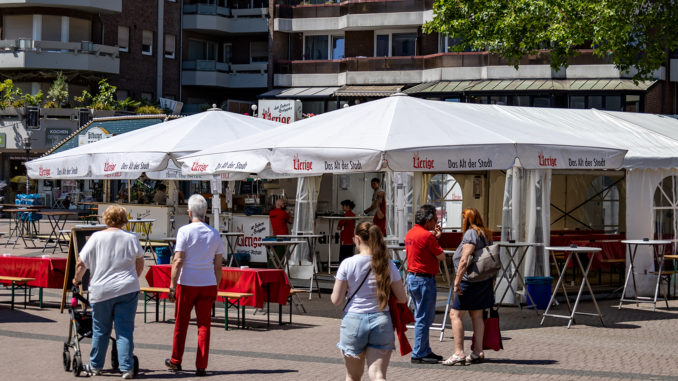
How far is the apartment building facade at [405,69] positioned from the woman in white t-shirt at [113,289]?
36.1 metres

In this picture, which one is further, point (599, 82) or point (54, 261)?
point (599, 82)

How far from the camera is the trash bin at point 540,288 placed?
17.6 meters

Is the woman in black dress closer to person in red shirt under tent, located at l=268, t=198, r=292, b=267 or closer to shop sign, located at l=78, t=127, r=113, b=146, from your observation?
person in red shirt under tent, located at l=268, t=198, r=292, b=267

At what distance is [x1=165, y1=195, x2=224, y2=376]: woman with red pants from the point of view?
11266 mm

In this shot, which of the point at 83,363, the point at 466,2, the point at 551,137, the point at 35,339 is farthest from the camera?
the point at 466,2

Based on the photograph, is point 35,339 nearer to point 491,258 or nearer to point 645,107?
point 491,258

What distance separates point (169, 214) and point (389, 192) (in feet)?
38.1

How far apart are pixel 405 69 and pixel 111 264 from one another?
137 ft

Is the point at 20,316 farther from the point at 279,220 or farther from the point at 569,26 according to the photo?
the point at 569,26

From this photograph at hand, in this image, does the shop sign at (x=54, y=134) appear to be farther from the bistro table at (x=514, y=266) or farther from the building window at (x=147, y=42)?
the bistro table at (x=514, y=266)

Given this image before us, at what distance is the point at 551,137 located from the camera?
16.8 metres

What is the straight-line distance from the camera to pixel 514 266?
18.2 m

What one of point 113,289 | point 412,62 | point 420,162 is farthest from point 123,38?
point 113,289

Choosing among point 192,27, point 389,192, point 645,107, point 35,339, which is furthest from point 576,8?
point 192,27
